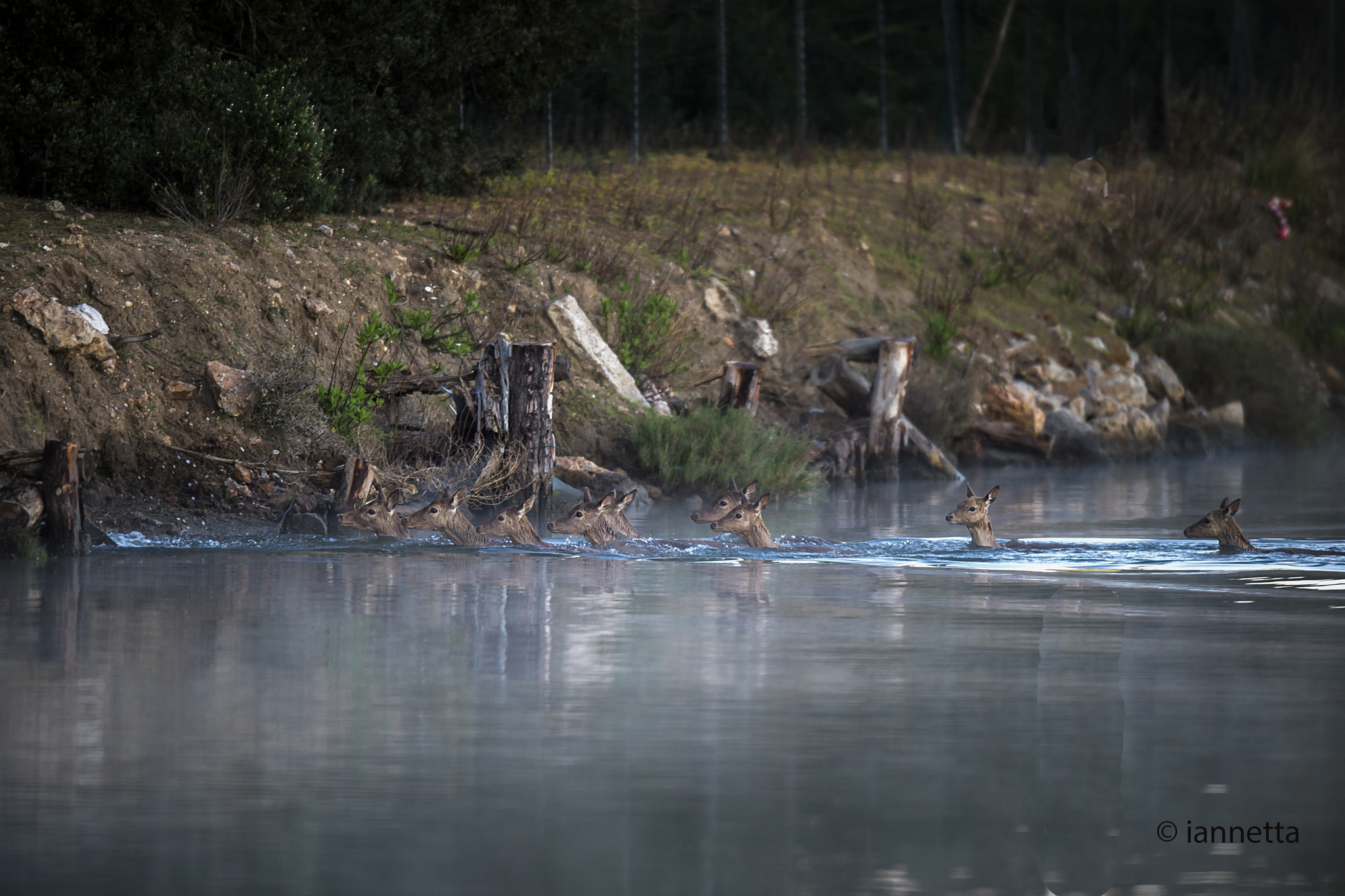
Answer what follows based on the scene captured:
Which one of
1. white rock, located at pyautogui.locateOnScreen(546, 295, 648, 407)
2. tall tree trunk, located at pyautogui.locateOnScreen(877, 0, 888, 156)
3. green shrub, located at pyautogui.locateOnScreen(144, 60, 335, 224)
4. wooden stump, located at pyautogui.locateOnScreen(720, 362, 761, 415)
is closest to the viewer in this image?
green shrub, located at pyautogui.locateOnScreen(144, 60, 335, 224)

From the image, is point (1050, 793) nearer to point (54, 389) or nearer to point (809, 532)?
point (809, 532)

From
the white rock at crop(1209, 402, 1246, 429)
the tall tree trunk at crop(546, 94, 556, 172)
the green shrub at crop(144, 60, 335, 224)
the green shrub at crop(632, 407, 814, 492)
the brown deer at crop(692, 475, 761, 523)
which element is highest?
the tall tree trunk at crop(546, 94, 556, 172)

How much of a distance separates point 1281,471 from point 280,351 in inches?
603

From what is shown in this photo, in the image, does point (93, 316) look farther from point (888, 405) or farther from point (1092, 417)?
point (1092, 417)

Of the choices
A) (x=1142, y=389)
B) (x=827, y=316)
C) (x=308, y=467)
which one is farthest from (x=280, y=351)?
(x=1142, y=389)

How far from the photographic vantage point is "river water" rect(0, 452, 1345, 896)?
5180 millimetres

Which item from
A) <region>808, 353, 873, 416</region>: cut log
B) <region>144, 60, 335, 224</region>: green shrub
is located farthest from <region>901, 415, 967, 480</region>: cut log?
<region>144, 60, 335, 224</region>: green shrub

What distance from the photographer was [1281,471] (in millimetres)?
23797

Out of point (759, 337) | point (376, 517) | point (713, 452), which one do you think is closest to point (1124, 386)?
point (759, 337)

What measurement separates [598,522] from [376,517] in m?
2.03

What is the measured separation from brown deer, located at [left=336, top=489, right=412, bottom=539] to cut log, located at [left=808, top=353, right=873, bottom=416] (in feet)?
32.6

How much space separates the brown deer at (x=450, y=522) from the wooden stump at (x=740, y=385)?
22.7ft

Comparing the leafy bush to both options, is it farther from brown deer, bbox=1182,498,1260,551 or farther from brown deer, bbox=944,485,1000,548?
brown deer, bbox=1182,498,1260,551

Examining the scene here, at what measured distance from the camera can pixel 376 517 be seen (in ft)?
45.4
